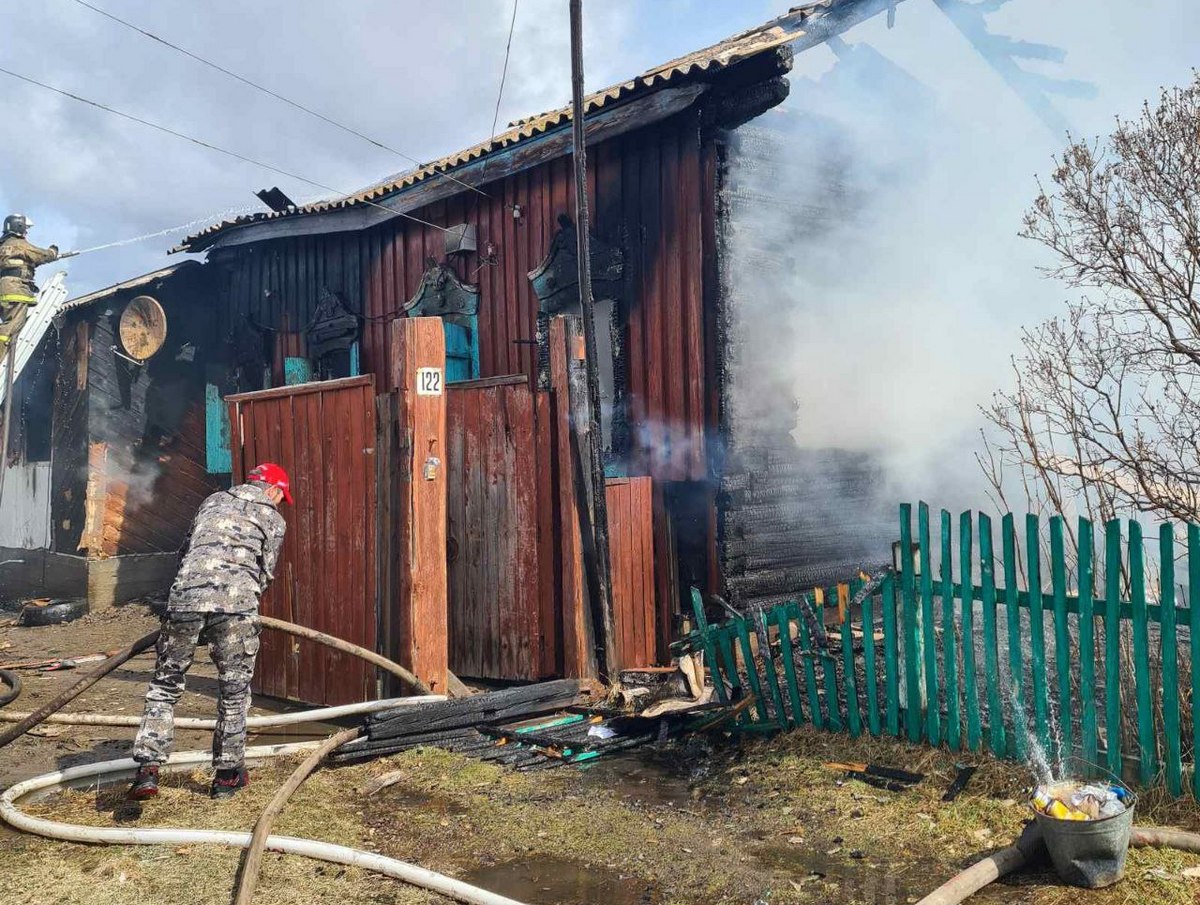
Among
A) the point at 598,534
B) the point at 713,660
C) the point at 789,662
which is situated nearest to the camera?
the point at 789,662

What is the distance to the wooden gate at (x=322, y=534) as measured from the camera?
7.11 metres

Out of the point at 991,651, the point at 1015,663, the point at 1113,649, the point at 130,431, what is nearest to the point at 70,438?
the point at 130,431

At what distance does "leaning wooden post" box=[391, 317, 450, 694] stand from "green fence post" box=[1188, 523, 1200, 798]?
15.4ft

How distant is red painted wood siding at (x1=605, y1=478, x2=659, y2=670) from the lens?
830 centimetres

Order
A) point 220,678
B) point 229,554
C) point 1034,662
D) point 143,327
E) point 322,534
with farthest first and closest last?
point 143,327 → point 322,534 → point 229,554 → point 220,678 → point 1034,662

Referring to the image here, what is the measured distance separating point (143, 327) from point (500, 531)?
9.80m

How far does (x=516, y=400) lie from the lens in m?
7.67

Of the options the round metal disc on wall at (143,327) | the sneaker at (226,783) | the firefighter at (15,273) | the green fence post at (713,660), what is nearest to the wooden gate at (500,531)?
the green fence post at (713,660)

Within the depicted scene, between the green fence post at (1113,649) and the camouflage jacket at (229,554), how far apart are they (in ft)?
16.3

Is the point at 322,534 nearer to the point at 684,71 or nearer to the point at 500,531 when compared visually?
the point at 500,531

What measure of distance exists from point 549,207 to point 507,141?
0.86 metres

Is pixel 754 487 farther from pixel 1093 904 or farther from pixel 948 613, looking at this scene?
pixel 1093 904

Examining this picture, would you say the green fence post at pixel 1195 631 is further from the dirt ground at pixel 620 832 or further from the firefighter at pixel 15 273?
the firefighter at pixel 15 273

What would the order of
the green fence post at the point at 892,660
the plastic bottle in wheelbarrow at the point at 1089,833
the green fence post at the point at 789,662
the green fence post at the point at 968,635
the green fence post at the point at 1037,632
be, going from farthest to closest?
the green fence post at the point at 789,662
the green fence post at the point at 892,660
the green fence post at the point at 968,635
the green fence post at the point at 1037,632
the plastic bottle in wheelbarrow at the point at 1089,833
